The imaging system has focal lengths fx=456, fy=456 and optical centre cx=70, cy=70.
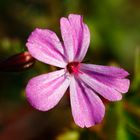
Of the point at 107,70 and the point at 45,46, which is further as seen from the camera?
the point at 107,70

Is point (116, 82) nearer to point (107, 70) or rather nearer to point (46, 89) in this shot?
point (107, 70)

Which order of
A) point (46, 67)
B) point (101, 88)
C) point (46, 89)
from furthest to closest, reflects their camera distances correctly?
point (46, 67), point (101, 88), point (46, 89)

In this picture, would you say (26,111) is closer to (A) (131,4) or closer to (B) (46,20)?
(B) (46,20)

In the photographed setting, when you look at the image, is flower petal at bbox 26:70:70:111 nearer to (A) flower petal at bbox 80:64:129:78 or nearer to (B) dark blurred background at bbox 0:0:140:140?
(A) flower petal at bbox 80:64:129:78

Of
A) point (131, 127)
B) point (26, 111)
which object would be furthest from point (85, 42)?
point (26, 111)

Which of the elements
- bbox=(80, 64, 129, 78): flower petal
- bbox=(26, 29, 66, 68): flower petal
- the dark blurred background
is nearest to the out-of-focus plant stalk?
bbox=(26, 29, 66, 68): flower petal

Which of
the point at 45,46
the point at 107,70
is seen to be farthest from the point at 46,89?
the point at 107,70
